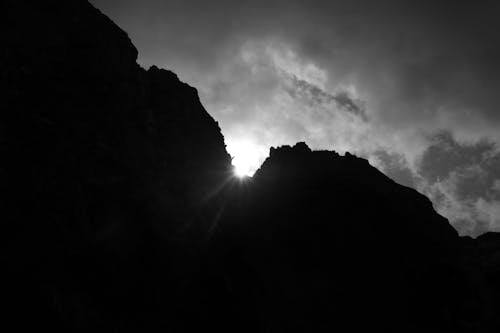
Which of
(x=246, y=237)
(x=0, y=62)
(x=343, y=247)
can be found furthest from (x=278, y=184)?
(x=0, y=62)

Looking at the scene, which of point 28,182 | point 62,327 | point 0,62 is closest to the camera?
point 62,327

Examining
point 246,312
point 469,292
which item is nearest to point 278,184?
point 246,312

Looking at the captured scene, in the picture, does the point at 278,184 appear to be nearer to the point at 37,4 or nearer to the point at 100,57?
the point at 100,57

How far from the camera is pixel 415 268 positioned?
160 feet

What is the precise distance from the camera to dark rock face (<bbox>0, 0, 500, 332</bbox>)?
3900 cm

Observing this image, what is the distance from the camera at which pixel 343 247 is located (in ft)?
166

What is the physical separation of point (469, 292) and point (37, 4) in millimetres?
55554

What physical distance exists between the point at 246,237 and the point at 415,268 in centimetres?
1976

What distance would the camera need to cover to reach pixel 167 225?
48.3 m

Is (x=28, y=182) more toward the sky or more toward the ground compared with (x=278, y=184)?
more toward the ground

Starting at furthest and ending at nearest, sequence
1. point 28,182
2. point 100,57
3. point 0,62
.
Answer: point 100,57 < point 0,62 < point 28,182

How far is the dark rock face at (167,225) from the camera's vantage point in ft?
→ 128

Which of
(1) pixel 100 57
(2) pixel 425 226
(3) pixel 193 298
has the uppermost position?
(2) pixel 425 226

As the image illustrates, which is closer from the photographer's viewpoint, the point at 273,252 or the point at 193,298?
the point at 193,298
